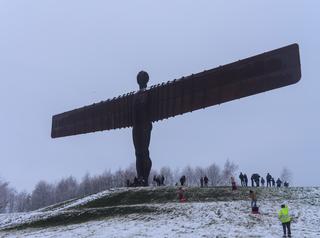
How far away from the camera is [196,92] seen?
29.8 m

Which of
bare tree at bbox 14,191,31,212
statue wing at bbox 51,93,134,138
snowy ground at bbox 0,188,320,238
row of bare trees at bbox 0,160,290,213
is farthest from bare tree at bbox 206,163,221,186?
snowy ground at bbox 0,188,320,238

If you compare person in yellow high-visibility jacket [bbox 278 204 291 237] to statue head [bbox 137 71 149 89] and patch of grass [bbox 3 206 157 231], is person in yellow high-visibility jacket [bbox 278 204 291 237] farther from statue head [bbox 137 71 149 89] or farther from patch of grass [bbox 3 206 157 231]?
statue head [bbox 137 71 149 89]

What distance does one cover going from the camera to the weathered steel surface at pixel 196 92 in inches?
1018

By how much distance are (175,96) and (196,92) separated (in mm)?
1742

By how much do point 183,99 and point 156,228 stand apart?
1214 cm

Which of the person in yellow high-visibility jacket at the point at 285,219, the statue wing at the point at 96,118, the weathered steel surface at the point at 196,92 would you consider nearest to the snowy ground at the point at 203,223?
the person in yellow high-visibility jacket at the point at 285,219

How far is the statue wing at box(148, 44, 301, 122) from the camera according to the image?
25625 millimetres

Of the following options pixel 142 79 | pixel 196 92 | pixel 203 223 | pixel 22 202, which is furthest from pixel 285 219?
pixel 22 202

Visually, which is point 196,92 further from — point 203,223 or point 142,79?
point 203,223

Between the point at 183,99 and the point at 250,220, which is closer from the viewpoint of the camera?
the point at 250,220

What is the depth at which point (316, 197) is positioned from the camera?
25.7m

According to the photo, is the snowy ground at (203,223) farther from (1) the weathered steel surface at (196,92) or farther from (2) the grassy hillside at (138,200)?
(1) the weathered steel surface at (196,92)

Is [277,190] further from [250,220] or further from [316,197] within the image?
[250,220]

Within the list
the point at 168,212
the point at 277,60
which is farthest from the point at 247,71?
the point at 168,212
